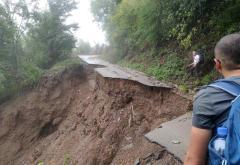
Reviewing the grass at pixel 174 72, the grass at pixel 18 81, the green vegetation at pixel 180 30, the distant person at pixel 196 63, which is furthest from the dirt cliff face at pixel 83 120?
the green vegetation at pixel 180 30

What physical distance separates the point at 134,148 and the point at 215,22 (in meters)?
5.55

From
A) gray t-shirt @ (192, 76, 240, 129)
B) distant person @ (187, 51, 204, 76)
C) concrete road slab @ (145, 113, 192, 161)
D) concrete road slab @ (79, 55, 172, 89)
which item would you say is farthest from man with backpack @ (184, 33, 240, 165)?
distant person @ (187, 51, 204, 76)

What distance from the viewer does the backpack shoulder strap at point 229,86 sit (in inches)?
80.7

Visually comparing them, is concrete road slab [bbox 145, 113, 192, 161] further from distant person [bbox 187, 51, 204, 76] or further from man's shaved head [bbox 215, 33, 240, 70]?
man's shaved head [bbox 215, 33, 240, 70]

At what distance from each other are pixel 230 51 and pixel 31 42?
60.8ft

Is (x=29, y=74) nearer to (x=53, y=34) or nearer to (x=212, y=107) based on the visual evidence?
(x=53, y=34)

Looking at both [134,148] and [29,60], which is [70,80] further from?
[134,148]

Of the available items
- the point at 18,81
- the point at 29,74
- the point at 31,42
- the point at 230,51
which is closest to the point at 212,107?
the point at 230,51

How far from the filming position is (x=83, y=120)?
13.0 meters

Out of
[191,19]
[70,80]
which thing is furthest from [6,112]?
[191,19]

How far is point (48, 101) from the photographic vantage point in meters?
15.7

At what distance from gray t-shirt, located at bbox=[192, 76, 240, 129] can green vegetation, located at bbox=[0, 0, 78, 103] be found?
13.9 metres

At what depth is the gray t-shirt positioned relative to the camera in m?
2.04

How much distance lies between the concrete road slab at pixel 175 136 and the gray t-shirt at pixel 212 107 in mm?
3071
